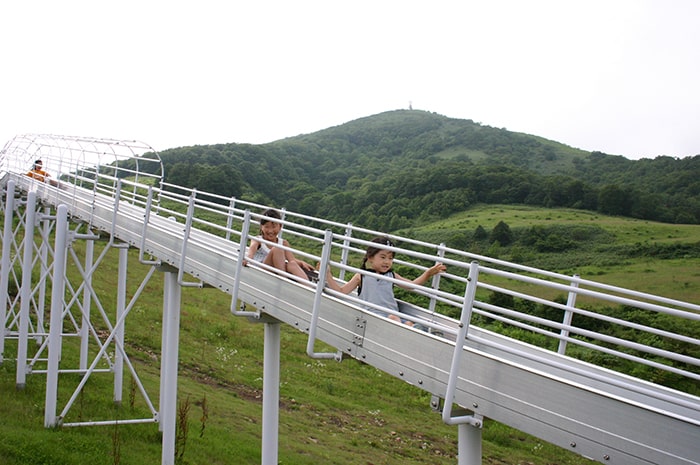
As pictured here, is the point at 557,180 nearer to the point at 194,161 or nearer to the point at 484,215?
the point at 484,215

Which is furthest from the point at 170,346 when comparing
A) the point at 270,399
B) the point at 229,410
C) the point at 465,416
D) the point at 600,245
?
the point at 600,245

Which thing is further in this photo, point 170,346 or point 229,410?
point 229,410

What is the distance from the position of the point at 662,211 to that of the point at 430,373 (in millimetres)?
69682

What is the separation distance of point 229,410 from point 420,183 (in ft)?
200

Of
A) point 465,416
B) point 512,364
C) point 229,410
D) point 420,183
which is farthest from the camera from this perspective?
point 420,183

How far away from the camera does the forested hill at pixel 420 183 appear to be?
69875 millimetres

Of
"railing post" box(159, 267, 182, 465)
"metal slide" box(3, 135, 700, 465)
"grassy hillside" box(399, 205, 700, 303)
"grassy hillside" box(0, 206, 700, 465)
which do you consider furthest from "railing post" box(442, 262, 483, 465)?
"grassy hillside" box(399, 205, 700, 303)

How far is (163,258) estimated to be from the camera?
37.5 feet

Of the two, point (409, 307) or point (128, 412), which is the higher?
point (409, 307)

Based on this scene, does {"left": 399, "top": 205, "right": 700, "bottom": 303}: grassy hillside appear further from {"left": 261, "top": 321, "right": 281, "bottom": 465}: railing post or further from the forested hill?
{"left": 261, "top": 321, "right": 281, "bottom": 465}: railing post

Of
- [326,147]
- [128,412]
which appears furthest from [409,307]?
[326,147]

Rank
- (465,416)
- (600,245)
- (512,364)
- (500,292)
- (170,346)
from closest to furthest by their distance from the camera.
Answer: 1. (512,364)
2. (465,416)
3. (500,292)
4. (170,346)
5. (600,245)

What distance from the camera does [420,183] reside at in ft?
260

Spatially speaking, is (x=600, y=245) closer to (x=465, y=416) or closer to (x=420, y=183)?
(x=420, y=183)
